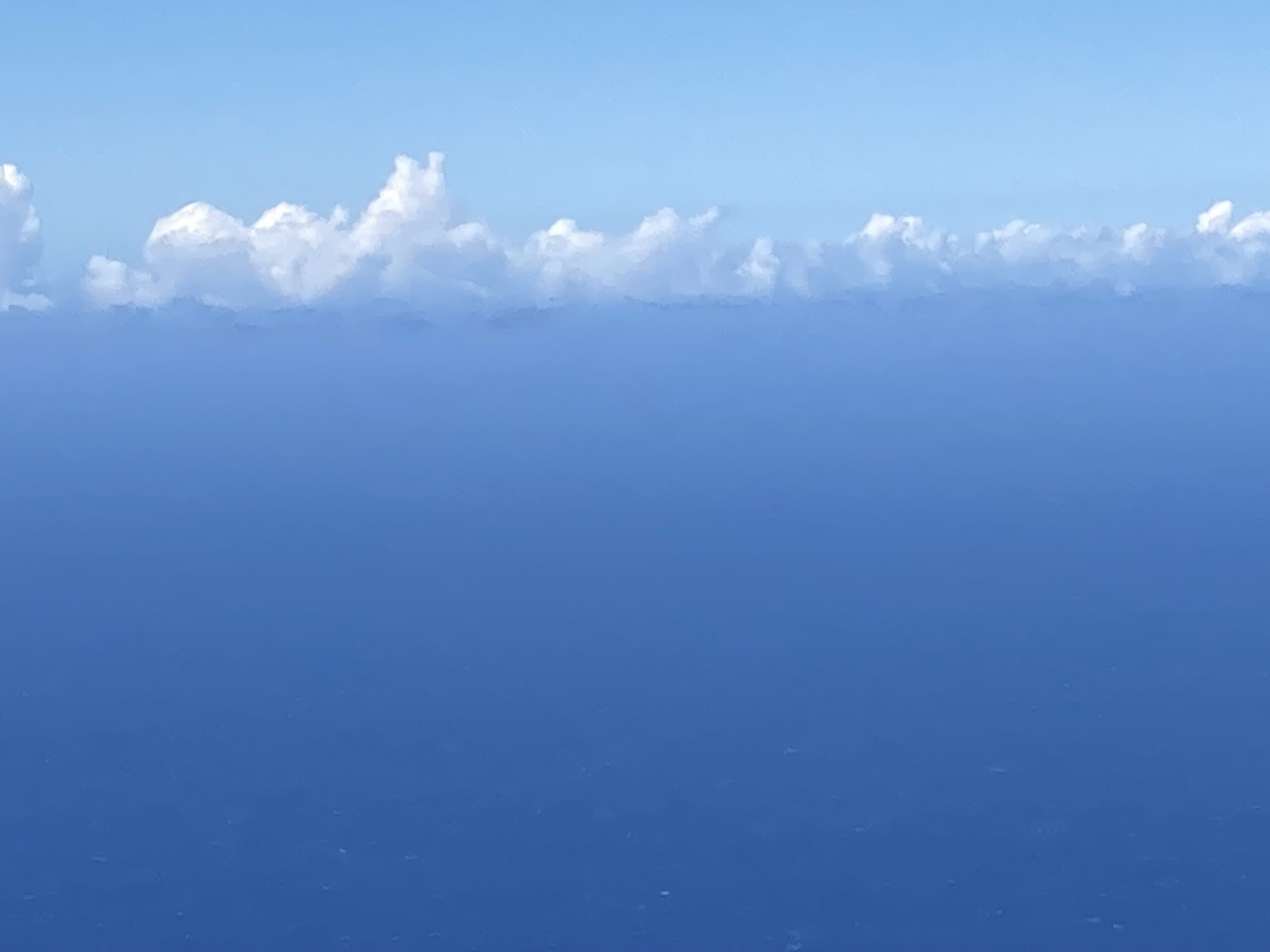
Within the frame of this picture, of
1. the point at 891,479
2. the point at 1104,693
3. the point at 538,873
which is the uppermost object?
the point at 891,479

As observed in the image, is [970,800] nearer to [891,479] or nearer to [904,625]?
[904,625]

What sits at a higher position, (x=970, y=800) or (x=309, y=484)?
(x=309, y=484)

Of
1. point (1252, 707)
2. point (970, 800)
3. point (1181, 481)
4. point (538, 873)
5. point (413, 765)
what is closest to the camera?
point (538, 873)

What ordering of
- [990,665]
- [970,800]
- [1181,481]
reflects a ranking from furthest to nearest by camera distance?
[1181,481]
[990,665]
[970,800]

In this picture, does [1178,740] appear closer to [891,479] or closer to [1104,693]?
[1104,693]

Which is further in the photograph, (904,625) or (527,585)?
(527,585)

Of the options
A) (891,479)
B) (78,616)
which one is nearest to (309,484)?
(78,616)

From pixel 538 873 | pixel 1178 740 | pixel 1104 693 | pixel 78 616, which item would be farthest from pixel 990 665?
pixel 78 616

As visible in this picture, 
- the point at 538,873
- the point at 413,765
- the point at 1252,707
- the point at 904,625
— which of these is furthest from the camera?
the point at 904,625

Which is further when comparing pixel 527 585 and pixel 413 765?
pixel 527 585
